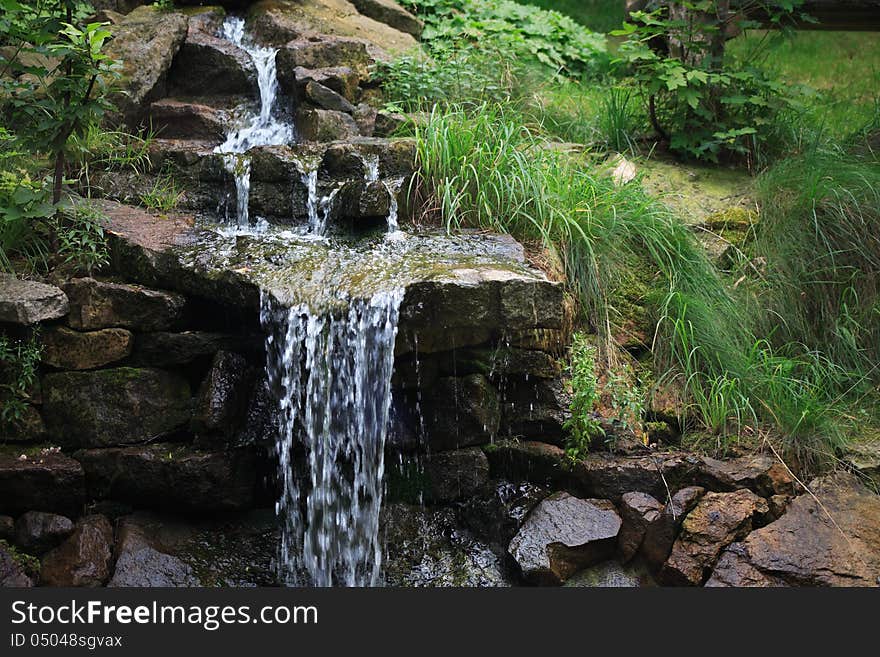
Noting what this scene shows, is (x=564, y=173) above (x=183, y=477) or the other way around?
above

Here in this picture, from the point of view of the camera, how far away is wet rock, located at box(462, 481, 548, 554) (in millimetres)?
4184

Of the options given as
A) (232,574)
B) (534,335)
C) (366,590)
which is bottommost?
(232,574)

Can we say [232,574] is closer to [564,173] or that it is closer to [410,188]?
[410,188]

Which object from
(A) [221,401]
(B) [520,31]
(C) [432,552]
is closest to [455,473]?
(C) [432,552]

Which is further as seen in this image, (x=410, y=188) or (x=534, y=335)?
(x=410, y=188)

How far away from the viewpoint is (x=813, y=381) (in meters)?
4.75

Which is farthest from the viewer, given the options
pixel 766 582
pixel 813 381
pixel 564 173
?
pixel 564 173

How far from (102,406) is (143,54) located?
2.83m

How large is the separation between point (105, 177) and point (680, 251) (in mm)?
3410

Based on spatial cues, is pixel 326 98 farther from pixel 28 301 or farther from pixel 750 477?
pixel 750 477

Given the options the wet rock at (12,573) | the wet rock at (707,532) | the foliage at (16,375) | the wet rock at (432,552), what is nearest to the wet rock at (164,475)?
the foliage at (16,375)

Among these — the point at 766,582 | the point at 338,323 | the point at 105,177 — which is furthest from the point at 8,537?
the point at 766,582

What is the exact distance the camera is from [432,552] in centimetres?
420

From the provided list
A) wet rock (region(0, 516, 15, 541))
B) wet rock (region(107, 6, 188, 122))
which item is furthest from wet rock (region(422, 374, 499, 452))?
wet rock (region(107, 6, 188, 122))
